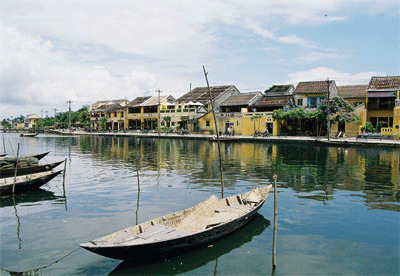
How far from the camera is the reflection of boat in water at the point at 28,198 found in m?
12.9

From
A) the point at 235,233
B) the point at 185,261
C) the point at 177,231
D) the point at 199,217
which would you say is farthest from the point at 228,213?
the point at 185,261

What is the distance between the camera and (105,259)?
8039mm

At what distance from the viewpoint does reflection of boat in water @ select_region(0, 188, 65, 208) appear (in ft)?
42.2

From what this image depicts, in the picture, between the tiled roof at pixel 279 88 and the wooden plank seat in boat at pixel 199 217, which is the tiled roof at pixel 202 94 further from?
the wooden plank seat in boat at pixel 199 217

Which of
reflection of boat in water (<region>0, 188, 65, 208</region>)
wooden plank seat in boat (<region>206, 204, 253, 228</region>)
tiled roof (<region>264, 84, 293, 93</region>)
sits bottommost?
reflection of boat in water (<region>0, 188, 65, 208</region>)

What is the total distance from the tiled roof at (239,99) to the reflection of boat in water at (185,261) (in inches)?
1700

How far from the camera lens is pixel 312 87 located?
47500mm

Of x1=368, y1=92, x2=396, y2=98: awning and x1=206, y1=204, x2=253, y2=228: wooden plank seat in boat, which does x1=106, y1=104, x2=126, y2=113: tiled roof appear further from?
x1=206, y1=204, x2=253, y2=228: wooden plank seat in boat

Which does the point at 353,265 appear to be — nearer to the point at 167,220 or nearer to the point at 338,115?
the point at 167,220

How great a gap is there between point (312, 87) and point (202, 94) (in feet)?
69.0

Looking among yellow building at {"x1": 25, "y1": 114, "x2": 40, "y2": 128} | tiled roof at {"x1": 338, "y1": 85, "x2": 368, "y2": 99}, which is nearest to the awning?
tiled roof at {"x1": 338, "y1": 85, "x2": 368, "y2": 99}

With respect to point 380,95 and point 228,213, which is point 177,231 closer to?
point 228,213

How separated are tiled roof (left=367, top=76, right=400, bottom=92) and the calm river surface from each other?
25.5 metres

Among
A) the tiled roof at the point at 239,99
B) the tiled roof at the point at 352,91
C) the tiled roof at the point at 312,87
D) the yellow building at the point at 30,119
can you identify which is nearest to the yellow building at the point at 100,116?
the tiled roof at the point at 239,99
